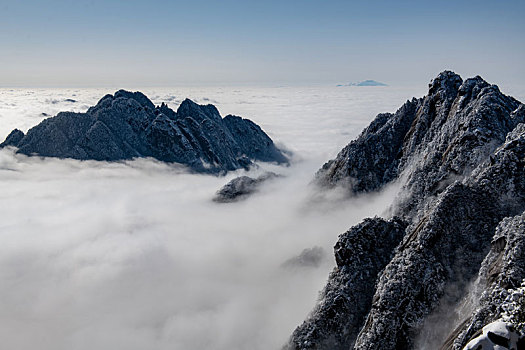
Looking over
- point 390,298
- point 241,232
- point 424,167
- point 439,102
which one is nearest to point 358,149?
point 439,102

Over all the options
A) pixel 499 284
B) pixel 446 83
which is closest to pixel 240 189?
pixel 446 83

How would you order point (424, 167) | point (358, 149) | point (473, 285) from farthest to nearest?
point (358, 149)
point (424, 167)
point (473, 285)

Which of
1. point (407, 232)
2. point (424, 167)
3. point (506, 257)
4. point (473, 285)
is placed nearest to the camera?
point (506, 257)

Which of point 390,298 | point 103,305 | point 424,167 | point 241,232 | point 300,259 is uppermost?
point 424,167

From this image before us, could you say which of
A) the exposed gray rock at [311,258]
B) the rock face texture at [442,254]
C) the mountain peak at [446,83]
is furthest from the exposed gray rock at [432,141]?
the exposed gray rock at [311,258]

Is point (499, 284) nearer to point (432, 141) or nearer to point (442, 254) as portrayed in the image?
point (442, 254)

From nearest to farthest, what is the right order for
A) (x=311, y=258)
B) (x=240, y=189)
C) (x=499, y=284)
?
(x=499, y=284), (x=311, y=258), (x=240, y=189)

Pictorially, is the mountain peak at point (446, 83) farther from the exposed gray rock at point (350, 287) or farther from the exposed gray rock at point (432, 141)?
the exposed gray rock at point (350, 287)

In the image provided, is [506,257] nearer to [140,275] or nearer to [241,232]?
[241,232]

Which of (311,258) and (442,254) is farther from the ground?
(442,254)
